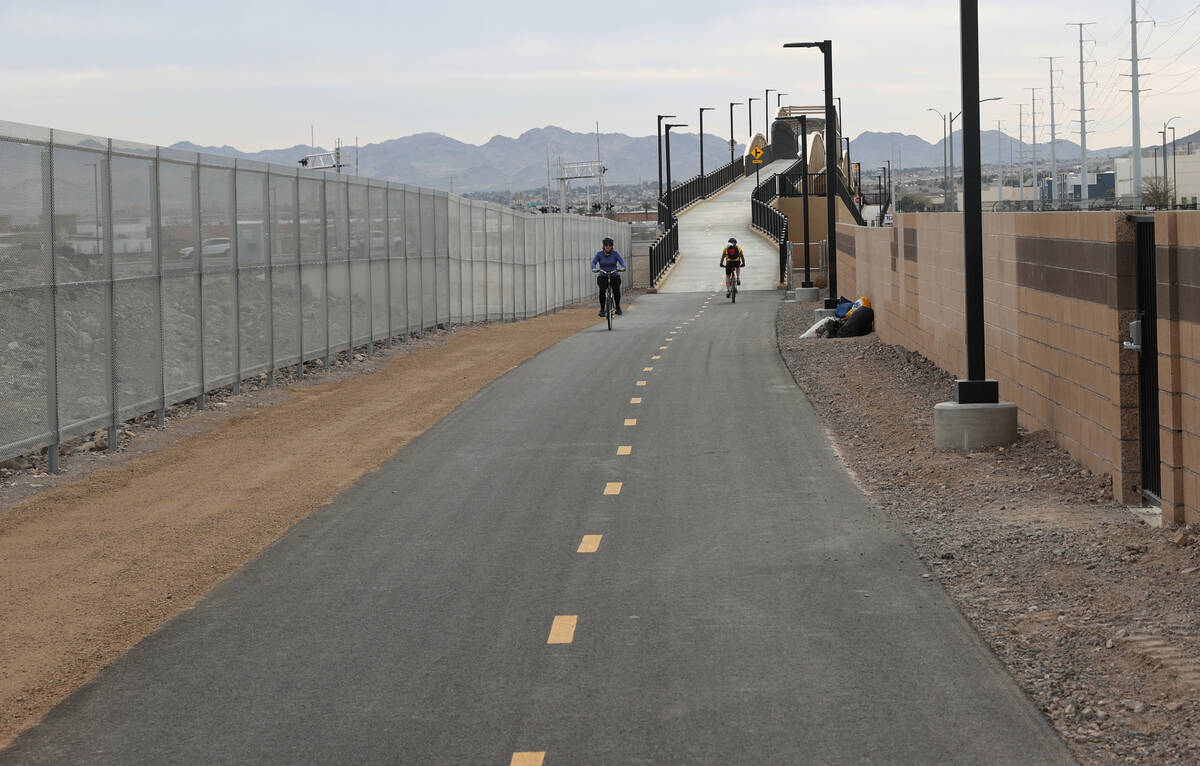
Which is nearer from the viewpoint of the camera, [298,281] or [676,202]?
[298,281]

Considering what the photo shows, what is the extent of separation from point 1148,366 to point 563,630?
4.96 metres

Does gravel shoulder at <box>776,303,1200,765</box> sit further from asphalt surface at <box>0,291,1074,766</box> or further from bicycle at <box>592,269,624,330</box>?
bicycle at <box>592,269,624,330</box>

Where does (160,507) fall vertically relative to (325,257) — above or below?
below

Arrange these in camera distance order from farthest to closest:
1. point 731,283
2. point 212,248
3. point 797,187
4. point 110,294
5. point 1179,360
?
1. point 797,187
2. point 731,283
3. point 212,248
4. point 110,294
5. point 1179,360

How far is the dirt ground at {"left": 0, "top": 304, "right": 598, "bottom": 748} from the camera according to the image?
7.22 meters

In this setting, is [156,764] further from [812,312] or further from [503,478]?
[812,312]

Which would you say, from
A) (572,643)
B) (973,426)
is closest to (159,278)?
(973,426)

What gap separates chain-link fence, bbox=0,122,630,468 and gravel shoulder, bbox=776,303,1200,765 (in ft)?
23.2

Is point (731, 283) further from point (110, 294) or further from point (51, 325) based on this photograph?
point (51, 325)

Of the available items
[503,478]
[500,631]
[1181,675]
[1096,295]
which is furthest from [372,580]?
[1096,295]

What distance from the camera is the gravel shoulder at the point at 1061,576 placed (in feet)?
19.0

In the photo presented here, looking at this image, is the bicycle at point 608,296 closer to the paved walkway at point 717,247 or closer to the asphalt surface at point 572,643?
the asphalt surface at point 572,643

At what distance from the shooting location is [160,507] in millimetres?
10875

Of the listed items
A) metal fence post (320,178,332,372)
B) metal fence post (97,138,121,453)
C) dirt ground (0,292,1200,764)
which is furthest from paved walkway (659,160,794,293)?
metal fence post (97,138,121,453)
